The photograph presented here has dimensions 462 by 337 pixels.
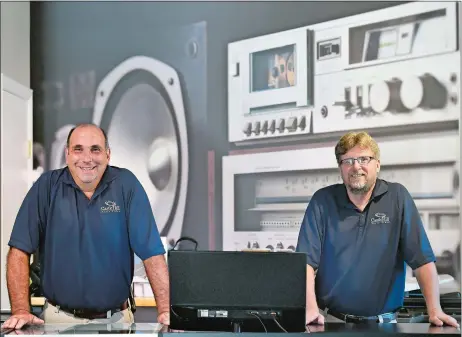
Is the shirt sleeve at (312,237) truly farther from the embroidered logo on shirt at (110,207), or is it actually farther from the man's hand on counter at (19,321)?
the man's hand on counter at (19,321)

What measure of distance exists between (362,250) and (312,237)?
0.21 metres

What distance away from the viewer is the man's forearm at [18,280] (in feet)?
8.92

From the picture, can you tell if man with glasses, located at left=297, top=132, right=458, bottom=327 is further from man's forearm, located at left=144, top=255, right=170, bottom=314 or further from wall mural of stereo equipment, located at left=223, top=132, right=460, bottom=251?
wall mural of stereo equipment, located at left=223, top=132, right=460, bottom=251

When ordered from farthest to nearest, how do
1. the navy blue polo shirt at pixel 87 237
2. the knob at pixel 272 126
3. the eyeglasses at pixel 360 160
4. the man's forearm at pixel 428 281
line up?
the knob at pixel 272 126
the navy blue polo shirt at pixel 87 237
the eyeglasses at pixel 360 160
the man's forearm at pixel 428 281

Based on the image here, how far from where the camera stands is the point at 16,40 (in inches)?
185

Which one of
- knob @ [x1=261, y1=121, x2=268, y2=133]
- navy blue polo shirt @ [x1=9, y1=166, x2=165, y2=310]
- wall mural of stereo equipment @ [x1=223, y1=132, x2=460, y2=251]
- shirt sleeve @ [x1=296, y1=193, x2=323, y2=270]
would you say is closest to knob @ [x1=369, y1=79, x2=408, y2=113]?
wall mural of stereo equipment @ [x1=223, y1=132, x2=460, y2=251]

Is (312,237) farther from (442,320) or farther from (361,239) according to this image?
(442,320)

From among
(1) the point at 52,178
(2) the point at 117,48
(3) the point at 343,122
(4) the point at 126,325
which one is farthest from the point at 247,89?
(4) the point at 126,325

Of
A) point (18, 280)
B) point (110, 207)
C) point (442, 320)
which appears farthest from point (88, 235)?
point (442, 320)

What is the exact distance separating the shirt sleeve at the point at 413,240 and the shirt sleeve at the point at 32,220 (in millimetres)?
1472

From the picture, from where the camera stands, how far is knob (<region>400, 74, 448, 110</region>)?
3680 millimetres

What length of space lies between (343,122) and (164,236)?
4.50 ft

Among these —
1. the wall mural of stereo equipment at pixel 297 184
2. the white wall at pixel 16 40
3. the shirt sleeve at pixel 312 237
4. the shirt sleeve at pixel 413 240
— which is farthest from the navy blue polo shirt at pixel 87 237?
the white wall at pixel 16 40

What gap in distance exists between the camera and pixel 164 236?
14.8 ft
